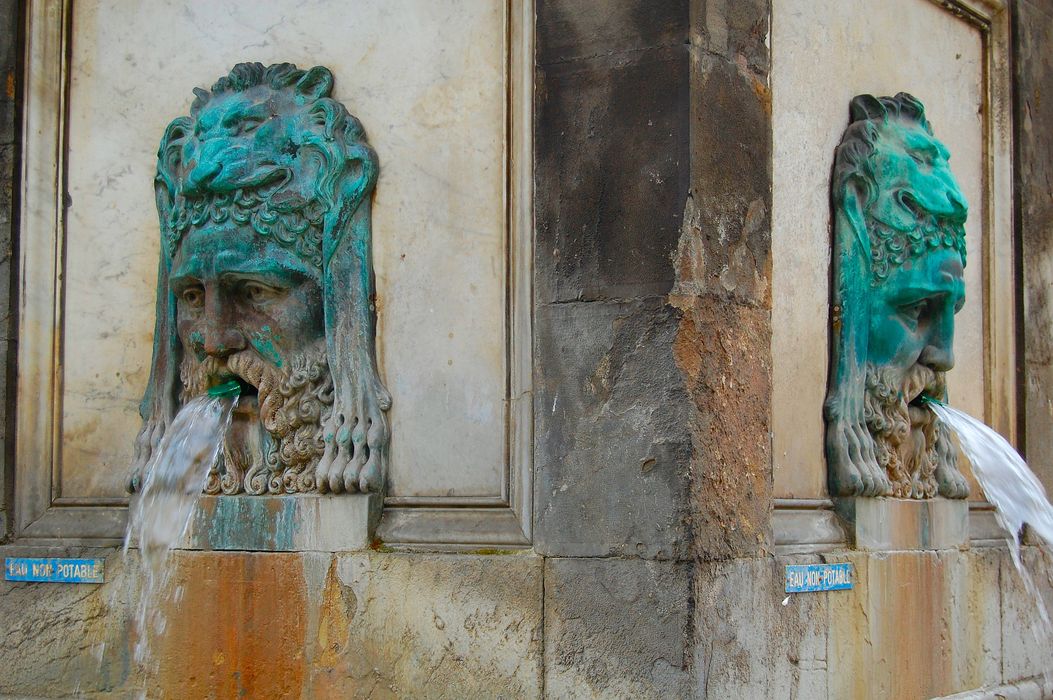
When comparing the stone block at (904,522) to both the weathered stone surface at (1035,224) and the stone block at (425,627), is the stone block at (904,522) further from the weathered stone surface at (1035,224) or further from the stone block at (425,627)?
the stone block at (425,627)

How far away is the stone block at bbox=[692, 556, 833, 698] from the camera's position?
18.3 ft

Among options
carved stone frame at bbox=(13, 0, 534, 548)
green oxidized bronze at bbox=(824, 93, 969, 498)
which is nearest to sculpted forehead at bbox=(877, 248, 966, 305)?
green oxidized bronze at bbox=(824, 93, 969, 498)

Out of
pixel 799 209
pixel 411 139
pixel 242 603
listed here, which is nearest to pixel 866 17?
pixel 799 209

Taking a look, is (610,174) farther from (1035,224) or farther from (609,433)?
(1035,224)

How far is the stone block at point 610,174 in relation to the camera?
5.76 metres

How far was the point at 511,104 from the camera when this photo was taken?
20.7 feet

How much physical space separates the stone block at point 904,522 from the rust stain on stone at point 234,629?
2246 millimetres

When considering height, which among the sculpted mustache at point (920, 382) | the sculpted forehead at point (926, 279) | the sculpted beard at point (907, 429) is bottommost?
the sculpted beard at point (907, 429)

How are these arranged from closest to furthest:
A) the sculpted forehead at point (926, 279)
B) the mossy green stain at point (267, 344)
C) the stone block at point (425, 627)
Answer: the stone block at point (425, 627) → the mossy green stain at point (267, 344) → the sculpted forehead at point (926, 279)

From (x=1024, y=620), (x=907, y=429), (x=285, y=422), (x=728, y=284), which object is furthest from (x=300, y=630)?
(x=1024, y=620)

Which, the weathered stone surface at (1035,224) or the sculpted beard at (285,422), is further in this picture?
the weathered stone surface at (1035,224)

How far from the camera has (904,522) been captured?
23.0 ft

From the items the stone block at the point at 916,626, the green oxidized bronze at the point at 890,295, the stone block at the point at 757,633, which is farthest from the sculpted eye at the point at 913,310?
the stone block at the point at 757,633

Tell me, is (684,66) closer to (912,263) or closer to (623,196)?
(623,196)
